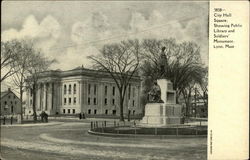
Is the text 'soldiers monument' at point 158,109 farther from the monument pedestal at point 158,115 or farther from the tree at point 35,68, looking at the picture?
the tree at point 35,68

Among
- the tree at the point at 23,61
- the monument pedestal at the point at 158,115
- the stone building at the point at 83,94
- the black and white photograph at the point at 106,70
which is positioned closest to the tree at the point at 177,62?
the black and white photograph at the point at 106,70

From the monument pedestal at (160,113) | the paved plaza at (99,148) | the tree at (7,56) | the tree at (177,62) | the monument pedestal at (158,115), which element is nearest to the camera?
Answer: the paved plaza at (99,148)

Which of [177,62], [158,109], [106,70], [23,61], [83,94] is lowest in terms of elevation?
[158,109]

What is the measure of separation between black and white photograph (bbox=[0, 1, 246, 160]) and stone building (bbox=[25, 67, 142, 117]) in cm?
3

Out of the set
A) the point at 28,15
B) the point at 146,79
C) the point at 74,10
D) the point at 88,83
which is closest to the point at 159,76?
the point at 146,79

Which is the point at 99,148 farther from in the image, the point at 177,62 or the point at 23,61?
the point at 23,61

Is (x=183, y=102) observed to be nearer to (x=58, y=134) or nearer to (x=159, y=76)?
(x=159, y=76)

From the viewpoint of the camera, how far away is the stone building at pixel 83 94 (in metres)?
8.99

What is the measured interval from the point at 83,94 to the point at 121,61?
63.9 inches

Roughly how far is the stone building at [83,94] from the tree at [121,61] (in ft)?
0.43

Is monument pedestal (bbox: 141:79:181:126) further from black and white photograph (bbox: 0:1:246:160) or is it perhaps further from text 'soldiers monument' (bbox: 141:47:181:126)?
black and white photograph (bbox: 0:1:246:160)

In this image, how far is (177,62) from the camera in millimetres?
8070

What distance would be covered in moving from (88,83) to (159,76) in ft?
6.03

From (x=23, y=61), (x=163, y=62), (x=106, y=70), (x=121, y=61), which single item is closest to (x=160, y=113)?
(x=106, y=70)
